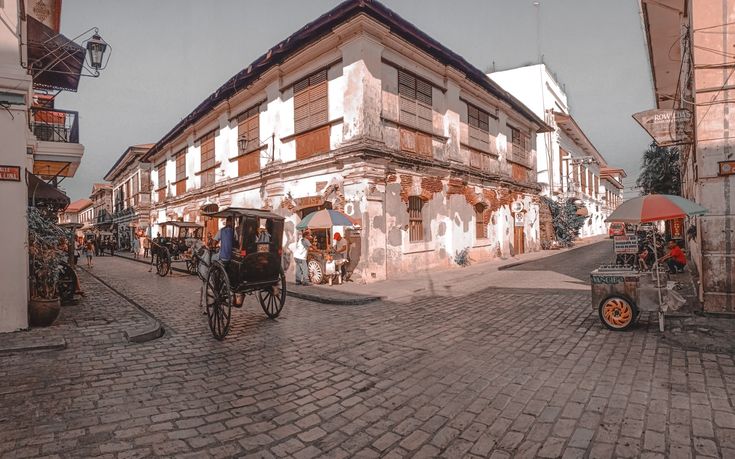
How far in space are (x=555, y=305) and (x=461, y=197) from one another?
829 centimetres

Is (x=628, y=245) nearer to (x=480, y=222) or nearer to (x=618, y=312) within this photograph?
(x=618, y=312)

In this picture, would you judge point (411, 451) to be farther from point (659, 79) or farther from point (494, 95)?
point (494, 95)

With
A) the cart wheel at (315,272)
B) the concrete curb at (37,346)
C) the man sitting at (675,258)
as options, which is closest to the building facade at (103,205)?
the cart wheel at (315,272)

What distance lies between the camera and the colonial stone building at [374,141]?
11.7 meters

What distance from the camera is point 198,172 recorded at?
2169cm

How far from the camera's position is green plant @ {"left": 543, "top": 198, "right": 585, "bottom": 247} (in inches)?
1076

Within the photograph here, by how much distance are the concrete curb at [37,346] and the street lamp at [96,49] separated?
638 cm

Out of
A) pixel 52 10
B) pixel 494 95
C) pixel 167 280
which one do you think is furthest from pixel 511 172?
pixel 52 10

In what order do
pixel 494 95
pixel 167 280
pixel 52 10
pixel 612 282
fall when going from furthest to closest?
pixel 494 95, pixel 167 280, pixel 52 10, pixel 612 282

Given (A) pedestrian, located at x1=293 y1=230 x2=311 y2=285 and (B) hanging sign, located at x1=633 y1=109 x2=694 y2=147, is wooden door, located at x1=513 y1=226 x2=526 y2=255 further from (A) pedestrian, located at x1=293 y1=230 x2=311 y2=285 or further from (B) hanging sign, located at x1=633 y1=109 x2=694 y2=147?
(B) hanging sign, located at x1=633 y1=109 x2=694 y2=147

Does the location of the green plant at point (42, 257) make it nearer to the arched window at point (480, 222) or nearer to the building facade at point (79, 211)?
the arched window at point (480, 222)

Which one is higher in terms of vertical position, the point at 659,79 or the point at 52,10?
the point at 52,10

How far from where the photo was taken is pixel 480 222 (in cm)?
1802

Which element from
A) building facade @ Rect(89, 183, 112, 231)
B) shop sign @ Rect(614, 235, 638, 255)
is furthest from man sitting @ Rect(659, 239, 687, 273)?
building facade @ Rect(89, 183, 112, 231)
